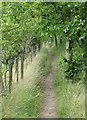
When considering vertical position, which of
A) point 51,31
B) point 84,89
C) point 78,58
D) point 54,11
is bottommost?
point 84,89

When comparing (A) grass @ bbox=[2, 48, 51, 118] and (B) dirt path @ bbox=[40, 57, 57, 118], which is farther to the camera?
(B) dirt path @ bbox=[40, 57, 57, 118]

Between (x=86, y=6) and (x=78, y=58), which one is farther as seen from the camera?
(x=78, y=58)

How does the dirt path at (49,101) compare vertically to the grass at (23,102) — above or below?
below

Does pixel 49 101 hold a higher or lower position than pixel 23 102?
lower

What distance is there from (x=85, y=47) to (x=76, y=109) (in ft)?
5.41

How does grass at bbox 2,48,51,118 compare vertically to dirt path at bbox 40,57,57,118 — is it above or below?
above

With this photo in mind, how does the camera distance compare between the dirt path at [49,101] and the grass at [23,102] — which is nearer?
the grass at [23,102]

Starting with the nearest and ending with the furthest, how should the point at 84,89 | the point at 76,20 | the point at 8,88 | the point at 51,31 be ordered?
the point at 76,20 < the point at 51,31 < the point at 84,89 < the point at 8,88

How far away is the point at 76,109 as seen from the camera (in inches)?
315

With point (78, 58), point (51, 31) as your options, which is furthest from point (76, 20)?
point (78, 58)

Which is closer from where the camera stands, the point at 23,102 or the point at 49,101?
the point at 23,102

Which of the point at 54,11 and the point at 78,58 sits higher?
the point at 54,11

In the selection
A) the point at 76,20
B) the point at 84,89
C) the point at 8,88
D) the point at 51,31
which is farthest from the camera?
the point at 8,88

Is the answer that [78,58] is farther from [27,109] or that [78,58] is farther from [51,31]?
[27,109]
